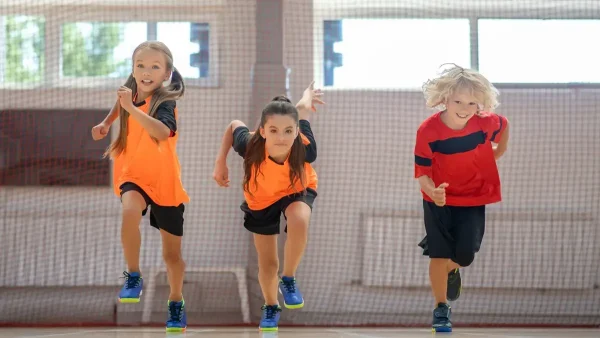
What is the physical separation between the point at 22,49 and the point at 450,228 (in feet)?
13.0

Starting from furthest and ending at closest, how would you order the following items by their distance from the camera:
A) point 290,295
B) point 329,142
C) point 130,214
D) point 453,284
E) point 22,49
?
point 22,49
point 329,142
point 453,284
point 290,295
point 130,214

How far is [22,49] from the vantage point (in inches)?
283

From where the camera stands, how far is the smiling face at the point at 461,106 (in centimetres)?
441

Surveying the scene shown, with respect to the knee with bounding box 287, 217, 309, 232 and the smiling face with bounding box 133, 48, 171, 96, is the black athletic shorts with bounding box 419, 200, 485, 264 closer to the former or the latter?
the knee with bounding box 287, 217, 309, 232

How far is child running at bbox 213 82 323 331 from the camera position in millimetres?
4227

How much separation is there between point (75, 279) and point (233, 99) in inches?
68.3

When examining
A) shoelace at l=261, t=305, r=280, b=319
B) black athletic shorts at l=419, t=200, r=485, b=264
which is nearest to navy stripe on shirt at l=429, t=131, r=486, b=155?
black athletic shorts at l=419, t=200, r=485, b=264

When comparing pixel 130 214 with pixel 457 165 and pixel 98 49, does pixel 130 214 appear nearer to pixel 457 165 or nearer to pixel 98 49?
pixel 457 165

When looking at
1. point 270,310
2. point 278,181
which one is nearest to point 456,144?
point 278,181

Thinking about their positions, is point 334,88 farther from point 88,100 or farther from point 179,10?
point 88,100

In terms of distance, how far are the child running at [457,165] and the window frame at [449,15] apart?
8.35 ft

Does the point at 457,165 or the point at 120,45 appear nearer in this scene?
the point at 457,165

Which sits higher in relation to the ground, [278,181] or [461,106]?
[461,106]

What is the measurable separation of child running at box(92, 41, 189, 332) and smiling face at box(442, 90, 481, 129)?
1244 mm
